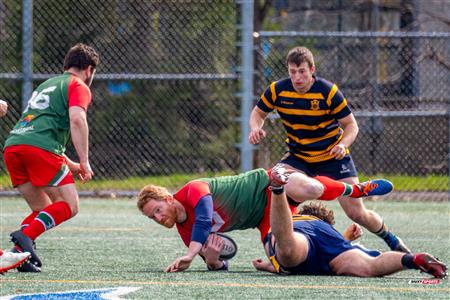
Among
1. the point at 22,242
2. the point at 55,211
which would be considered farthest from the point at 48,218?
the point at 22,242

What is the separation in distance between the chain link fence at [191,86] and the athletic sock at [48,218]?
5883mm

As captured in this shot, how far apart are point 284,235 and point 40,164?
184 cm

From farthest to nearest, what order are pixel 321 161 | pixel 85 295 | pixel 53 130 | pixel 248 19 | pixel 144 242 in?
1. pixel 248 19
2. pixel 144 242
3. pixel 321 161
4. pixel 53 130
5. pixel 85 295

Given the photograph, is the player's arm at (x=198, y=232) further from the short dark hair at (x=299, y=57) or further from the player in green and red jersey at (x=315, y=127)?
the short dark hair at (x=299, y=57)

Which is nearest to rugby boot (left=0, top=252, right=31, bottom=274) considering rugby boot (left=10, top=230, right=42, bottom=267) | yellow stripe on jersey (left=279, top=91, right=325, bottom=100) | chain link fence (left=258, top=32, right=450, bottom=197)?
rugby boot (left=10, top=230, right=42, bottom=267)

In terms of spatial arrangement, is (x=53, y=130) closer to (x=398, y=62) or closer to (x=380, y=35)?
(x=380, y=35)

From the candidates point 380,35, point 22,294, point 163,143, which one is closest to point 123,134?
point 163,143

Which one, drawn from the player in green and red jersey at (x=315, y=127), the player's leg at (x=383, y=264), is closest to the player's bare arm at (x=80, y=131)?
the player in green and red jersey at (x=315, y=127)

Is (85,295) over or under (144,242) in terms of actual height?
over

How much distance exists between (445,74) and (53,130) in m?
8.01

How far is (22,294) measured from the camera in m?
5.24

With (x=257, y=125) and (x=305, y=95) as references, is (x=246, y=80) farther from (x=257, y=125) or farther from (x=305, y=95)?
(x=305, y=95)

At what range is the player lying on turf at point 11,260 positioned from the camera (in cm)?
618

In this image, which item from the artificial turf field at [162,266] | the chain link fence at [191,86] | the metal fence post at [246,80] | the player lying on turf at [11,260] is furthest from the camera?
the chain link fence at [191,86]
